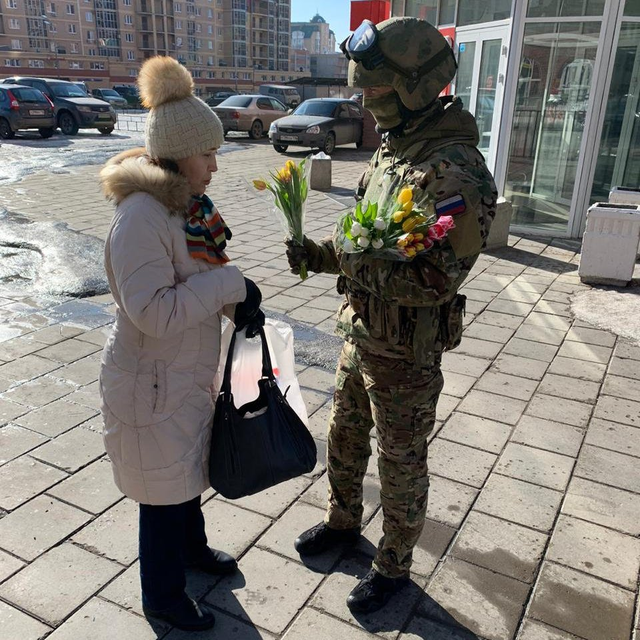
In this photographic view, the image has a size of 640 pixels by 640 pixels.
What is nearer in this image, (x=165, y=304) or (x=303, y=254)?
(x=165, y=304)

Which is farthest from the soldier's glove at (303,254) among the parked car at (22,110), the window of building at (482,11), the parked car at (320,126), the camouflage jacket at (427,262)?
the parked car at (22,110)

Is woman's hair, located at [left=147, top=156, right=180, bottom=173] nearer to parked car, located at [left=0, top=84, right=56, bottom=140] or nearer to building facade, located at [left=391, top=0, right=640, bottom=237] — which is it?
building facade, located at [left=391, top=0, right=640, bottom=237]

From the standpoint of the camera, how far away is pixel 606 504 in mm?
3045

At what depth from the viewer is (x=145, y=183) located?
6.19 feet

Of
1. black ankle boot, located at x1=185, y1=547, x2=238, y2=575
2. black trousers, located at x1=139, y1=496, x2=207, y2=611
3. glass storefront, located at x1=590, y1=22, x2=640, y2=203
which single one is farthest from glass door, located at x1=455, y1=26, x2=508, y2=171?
black trousers, located at x1=139, y1=496, x2=207, y2=611

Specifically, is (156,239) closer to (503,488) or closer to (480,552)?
(480,552)

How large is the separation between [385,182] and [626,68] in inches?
284

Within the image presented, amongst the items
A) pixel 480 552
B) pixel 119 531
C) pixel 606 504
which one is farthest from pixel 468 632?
pixel 119 531

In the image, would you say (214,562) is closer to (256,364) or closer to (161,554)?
(161,554)

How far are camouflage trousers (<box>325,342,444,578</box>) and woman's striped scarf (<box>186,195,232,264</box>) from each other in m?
0.66

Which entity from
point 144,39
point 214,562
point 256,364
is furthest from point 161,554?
point 144,39

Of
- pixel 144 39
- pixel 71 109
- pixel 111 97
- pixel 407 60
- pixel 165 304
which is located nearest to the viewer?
pixel 165 304

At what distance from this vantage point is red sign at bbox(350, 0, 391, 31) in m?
12.7

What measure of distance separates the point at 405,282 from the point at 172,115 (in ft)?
3.01
